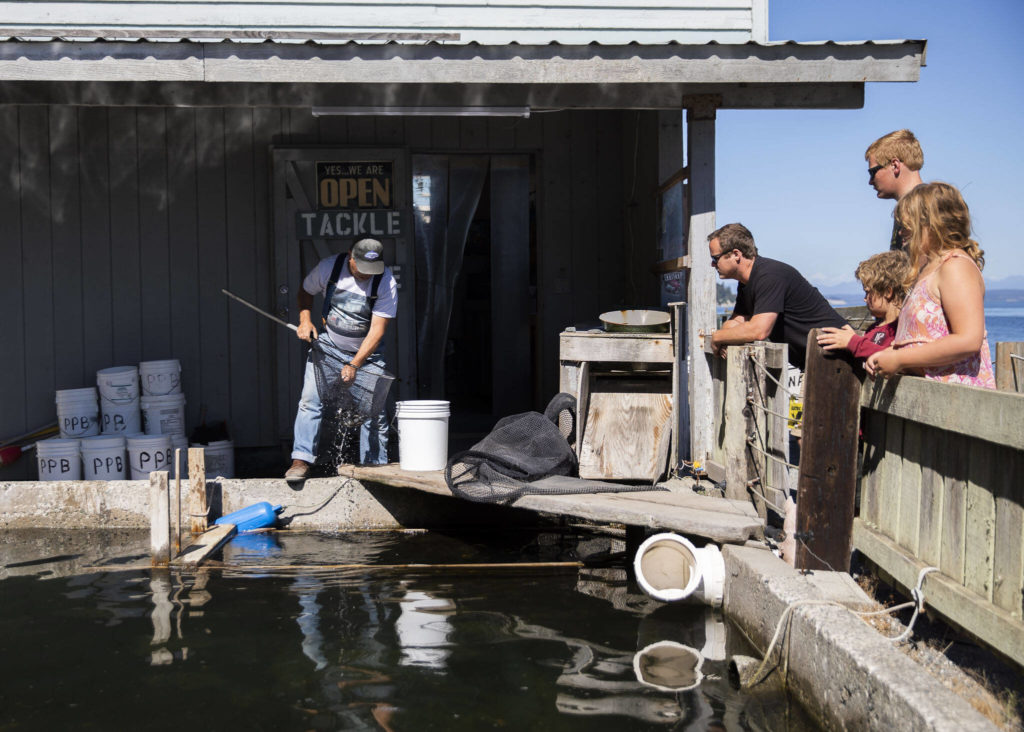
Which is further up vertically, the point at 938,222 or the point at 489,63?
the point at 489,63

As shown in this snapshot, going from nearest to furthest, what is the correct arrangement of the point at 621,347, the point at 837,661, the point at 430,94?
1. the point at 837,661
2. the point at 430,94
3. the point at 621,347

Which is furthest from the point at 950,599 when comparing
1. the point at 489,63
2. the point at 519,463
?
the point at 489,63

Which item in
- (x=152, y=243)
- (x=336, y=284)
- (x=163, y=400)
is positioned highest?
(x=152, y=243)

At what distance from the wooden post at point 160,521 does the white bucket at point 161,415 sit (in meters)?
2.48

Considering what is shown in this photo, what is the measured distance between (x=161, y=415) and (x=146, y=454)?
2.00 feet

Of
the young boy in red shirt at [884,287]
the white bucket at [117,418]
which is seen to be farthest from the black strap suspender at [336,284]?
the young boy in red shirt at [884,287]

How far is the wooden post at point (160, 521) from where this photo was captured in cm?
612

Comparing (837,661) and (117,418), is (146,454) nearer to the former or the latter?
(117,418)

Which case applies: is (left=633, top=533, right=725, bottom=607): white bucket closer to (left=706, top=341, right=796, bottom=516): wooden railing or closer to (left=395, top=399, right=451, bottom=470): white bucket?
(left=706, top=341, right=796, bottom=516): wooden railing

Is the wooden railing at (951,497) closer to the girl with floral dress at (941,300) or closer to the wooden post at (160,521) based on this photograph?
the girl with floral dress at (941,300)

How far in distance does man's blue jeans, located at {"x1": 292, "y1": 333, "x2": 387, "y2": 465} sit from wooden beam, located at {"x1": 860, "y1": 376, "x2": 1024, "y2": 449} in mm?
3959

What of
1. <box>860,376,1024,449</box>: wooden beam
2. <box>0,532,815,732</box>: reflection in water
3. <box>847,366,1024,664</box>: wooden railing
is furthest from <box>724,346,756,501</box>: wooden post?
<box>860,376,1024,449</box>: wooden beam

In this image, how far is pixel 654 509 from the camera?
18.3 ft

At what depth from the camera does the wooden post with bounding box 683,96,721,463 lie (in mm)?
6953
